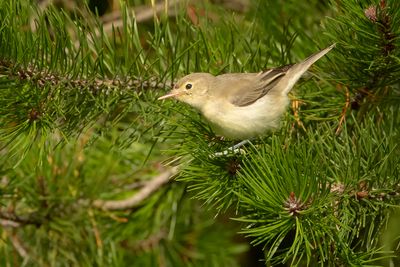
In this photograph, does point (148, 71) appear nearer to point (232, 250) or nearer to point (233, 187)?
point (233, 187)

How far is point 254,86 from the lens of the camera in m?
1.45

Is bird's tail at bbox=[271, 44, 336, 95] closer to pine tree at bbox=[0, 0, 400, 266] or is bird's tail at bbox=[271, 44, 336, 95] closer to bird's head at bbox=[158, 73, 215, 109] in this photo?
pine tree at bbox=[0, 0, 400, 266]

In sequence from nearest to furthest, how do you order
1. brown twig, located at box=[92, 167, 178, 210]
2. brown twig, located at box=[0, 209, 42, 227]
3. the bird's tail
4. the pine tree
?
1. the pine tree
2. the bird's tail
3. brown twig, located at box=[0, 209, 42, 227]
4. brown twig, located at box=[92, 167, 178, 210]

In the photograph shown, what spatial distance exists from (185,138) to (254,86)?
23cm

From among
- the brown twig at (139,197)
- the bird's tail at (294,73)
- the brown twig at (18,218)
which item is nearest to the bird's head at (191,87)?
the bird's tail at (294,73)

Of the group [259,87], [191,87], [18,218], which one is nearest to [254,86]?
[259,87]

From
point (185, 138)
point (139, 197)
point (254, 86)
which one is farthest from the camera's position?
point (139, 197)

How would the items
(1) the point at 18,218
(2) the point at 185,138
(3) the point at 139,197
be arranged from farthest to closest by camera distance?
(3) the point at 139,197
(1) the point at 18,218
(2) the point at 185,138

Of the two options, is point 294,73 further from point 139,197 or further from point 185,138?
point 139,197

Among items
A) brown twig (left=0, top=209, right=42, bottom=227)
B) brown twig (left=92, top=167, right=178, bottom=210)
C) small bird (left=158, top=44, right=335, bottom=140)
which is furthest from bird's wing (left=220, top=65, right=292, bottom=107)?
brown twig (left=0, top=209, right=42, bottom=227)

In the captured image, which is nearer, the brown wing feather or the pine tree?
the pine tree

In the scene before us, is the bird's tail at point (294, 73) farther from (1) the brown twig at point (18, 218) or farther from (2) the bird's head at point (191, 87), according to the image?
(1) the brown twig at point (18, 218)

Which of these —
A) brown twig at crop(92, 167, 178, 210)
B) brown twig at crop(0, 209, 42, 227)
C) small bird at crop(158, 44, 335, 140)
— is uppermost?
small bird at crop(158, 44, 335, 140)

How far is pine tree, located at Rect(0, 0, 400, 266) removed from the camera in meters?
1.15
